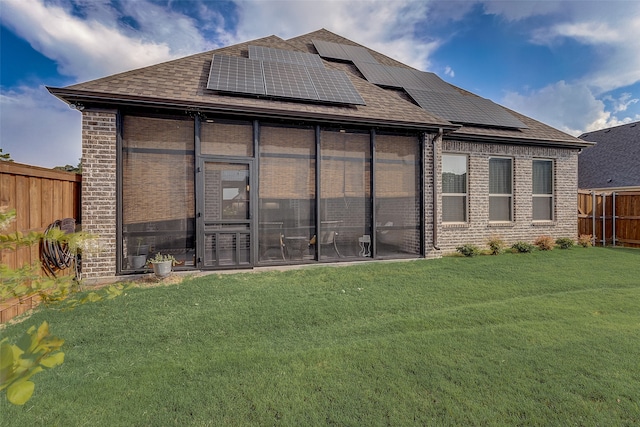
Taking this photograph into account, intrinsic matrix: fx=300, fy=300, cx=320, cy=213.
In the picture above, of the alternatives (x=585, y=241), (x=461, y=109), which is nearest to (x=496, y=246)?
(x=585, y=241)

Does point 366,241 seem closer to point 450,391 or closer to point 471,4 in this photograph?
point 450,391

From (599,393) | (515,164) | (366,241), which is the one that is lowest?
(599,393)

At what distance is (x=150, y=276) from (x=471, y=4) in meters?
10.9

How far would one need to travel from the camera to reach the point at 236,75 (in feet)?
23.3

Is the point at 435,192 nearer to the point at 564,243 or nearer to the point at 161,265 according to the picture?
the point at 564,243

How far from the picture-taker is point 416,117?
25.0ft

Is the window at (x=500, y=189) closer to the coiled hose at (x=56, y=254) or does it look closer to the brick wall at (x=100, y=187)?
the brick wall at (x=100, y=187)

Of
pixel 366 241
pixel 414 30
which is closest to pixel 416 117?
pixel 366 241

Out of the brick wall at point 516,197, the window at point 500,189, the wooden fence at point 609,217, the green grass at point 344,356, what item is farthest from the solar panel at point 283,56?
the wooden fence at point 609,217

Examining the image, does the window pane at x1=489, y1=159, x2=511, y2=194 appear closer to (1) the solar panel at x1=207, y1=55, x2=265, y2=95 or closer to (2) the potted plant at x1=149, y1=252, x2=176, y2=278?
(1) the solar panel at x1=207, y1=55, x2=265, y2=95

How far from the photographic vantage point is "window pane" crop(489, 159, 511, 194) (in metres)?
9.25

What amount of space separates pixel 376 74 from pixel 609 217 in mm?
9840

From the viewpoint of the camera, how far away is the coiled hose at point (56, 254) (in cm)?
488

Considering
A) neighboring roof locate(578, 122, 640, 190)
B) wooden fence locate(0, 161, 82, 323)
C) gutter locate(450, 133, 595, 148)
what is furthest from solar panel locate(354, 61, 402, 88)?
neighboring roof locate(578, 122, 640, 190)
